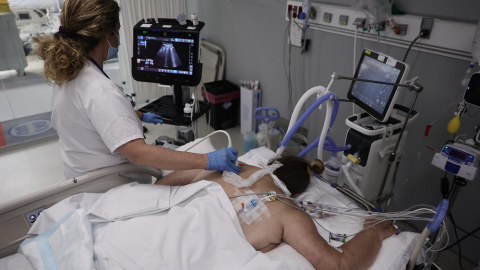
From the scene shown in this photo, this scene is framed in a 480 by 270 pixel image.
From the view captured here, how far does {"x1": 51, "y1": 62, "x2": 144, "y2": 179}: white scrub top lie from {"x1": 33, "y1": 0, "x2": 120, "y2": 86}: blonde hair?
5 cm

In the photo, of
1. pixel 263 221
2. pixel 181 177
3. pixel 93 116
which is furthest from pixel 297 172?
pixel 93 116

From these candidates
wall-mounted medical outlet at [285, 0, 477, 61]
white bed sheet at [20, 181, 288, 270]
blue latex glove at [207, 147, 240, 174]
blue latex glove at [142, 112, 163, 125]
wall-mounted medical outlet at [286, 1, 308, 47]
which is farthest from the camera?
wall-mounted medical outlet at [286, 1, 308, 47]

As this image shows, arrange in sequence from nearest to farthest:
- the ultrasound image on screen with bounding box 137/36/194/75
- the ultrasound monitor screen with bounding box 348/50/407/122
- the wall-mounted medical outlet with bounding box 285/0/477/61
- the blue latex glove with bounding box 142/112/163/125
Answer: the ultrasound monitor screen with bounding box 348/50/407/122 → the wall-mounted medical outlet with bounding box 285/0/477/61 → the blue latex glove with bounding box 142/112/163/125 → the ultrasound image on screen with bounding box 137/36/194/75

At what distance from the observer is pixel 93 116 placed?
1321mm

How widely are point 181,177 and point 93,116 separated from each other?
521 mm

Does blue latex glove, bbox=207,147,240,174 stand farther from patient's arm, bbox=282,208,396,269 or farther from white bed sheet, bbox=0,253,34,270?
white bed sheet, bbox=0,253,34,270

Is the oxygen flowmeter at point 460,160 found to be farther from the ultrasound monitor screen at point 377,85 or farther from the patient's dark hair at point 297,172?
the patient's dark hair at point 297,172

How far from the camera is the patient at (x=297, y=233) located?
4.10 feet

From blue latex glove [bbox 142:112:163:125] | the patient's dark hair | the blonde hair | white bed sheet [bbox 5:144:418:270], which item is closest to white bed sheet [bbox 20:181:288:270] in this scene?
white bed sheet [bbox 5:144:418:270]

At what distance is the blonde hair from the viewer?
A: 1282 millimetres

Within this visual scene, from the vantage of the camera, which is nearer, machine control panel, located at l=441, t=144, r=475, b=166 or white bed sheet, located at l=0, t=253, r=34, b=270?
white bed sheet, located at l=0, t=253, r=34, b=270

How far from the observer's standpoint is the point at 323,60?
2.52m

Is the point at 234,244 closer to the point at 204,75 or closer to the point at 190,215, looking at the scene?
the point at 190,215

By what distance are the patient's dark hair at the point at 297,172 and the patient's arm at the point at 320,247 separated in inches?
7.3
